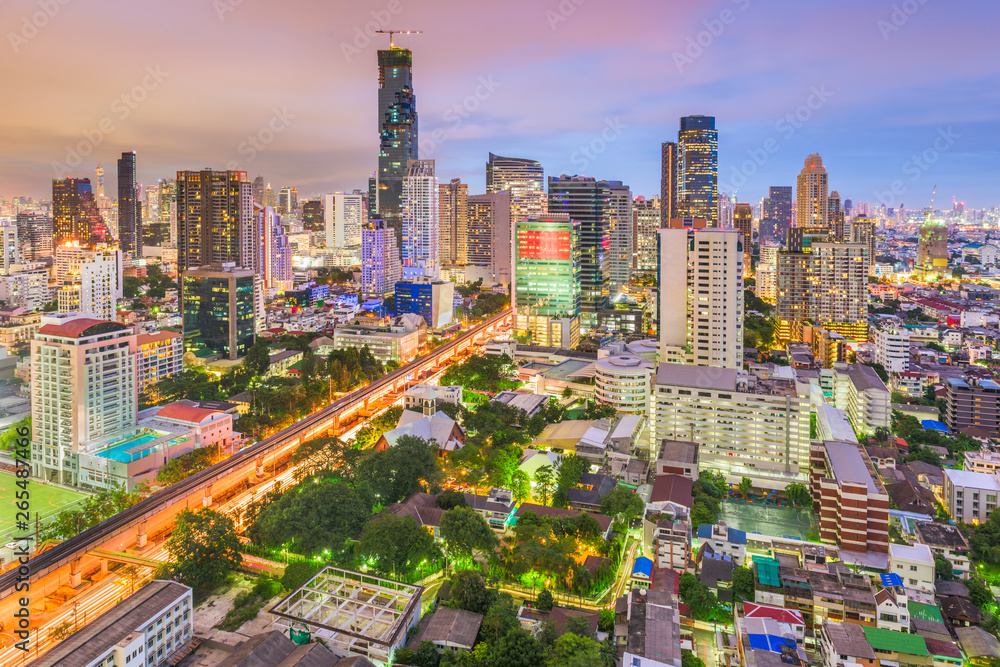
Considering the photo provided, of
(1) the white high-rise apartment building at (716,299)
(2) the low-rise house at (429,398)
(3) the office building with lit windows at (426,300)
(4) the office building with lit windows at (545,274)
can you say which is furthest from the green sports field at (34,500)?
(4) the office building with lit windows at (545,274)

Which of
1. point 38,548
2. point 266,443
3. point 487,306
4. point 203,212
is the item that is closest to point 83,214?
point 203,212

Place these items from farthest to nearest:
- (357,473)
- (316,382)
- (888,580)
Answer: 1. (316,382)
2. (357,473)
3. (888,580)

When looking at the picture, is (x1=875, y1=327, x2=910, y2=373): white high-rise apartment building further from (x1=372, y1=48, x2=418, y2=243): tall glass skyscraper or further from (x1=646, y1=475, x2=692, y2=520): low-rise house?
(x1=372, y1=48, x2=418, y2=243): tall glass skyscraper

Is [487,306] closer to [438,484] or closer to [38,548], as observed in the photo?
[438,484]

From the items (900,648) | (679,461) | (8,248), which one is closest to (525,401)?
(679,461)

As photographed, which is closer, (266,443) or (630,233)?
(266,443)

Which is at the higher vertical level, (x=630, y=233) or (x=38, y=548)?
(x=630, y=233)
